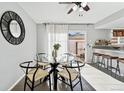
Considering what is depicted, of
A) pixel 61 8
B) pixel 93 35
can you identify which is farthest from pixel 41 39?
pixel 61 8

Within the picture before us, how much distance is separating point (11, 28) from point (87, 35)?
17.9ft

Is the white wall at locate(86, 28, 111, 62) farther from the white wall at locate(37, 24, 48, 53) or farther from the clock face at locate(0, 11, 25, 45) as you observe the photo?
the clock face at locate(0, 11, 25, 45)

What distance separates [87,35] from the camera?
857cm

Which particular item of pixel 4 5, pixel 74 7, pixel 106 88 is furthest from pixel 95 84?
pixel 4 5

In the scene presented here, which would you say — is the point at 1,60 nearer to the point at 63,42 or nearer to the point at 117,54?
the point at 117,54

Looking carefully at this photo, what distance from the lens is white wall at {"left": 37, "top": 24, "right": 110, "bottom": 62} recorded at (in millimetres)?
8461

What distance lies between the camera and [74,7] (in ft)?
12.5

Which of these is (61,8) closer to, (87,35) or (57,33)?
(57,33)

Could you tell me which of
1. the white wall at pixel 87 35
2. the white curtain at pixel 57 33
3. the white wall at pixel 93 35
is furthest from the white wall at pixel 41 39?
the white wall at pixel 93 35

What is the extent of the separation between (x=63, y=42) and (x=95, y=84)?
4.48 metres

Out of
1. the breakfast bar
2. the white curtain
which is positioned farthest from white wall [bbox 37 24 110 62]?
the breakfast bar

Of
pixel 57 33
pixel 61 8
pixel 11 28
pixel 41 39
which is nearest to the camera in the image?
pixel 11 28

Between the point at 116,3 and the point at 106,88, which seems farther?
the point at 116,3

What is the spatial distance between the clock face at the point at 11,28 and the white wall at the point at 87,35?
12.8 ft
